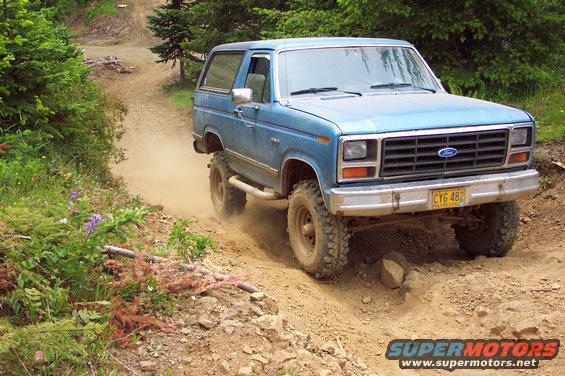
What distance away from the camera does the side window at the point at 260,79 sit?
23.9 ft

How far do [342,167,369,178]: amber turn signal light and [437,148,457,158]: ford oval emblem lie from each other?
27.1 inches

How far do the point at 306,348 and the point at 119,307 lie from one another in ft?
3.93

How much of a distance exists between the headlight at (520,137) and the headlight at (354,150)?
4.87 feet

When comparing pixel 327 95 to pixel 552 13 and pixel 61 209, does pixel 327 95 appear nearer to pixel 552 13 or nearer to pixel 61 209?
pixel 61 209

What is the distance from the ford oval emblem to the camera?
5977 millimetres

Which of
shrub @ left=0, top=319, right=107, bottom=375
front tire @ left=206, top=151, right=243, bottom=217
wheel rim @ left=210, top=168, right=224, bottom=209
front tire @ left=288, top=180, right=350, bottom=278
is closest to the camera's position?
shrub @ left=0, top=319, right=107, bottom=375

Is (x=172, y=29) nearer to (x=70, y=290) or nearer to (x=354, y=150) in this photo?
(x=354, y=150)

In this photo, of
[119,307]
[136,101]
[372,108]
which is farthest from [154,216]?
[136,101]

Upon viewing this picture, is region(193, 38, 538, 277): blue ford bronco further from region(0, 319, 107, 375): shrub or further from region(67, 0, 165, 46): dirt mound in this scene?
region(67, 0, 165, 46): dirt mound

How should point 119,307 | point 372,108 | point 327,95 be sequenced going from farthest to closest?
1. point 327,95
2. point 372,108
3. point 119,307

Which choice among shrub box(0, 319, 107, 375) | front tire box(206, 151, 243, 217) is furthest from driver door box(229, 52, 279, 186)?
shrub box(0, 319, 107, 375)

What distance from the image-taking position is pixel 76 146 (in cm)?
870

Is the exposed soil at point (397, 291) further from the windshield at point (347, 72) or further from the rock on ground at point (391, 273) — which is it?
the windshield at point (347, 72)

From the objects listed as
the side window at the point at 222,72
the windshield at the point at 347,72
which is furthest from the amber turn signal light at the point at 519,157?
the side window at the point at 222,72
